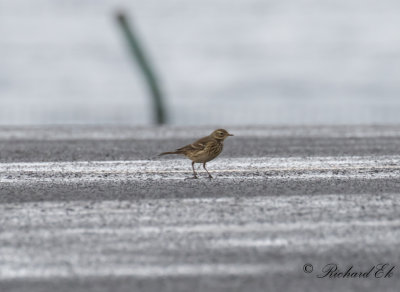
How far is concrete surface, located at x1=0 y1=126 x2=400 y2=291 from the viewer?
18.0 ft

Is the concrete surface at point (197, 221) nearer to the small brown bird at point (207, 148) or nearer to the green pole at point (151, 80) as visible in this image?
the small brown bird at point (207, 148)

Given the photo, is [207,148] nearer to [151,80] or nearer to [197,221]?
[197,221]

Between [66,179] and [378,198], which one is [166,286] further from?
[66,179]

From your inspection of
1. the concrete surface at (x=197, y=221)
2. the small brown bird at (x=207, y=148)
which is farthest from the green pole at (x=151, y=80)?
the small brown bird at (x=207, y=148)

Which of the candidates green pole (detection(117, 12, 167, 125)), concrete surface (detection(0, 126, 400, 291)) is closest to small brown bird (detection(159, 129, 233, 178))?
concrete surface (detection(0, 126, 400, 291))

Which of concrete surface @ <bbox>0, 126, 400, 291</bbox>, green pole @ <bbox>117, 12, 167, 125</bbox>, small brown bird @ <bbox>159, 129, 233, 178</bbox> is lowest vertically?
concrete surface @ <bbox>0, 126, 400, 291</bbox>

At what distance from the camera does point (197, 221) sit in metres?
6.92

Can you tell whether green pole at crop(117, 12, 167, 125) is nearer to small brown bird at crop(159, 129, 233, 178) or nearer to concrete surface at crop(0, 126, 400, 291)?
concrete surface at crop(0, 126, 400, 291)

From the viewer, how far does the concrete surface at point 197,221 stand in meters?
5.50

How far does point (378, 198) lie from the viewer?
789 centimetres

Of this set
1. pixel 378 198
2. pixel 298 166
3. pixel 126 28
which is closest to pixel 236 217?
pixel 378 198

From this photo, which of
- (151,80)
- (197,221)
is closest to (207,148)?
(197,221)

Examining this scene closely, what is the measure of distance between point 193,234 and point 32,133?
8.89 m

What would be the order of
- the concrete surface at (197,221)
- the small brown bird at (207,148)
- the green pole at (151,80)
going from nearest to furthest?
the concrete surface at (197,221)
the small brown bird at (207,148)
the green pole at (151,80)
